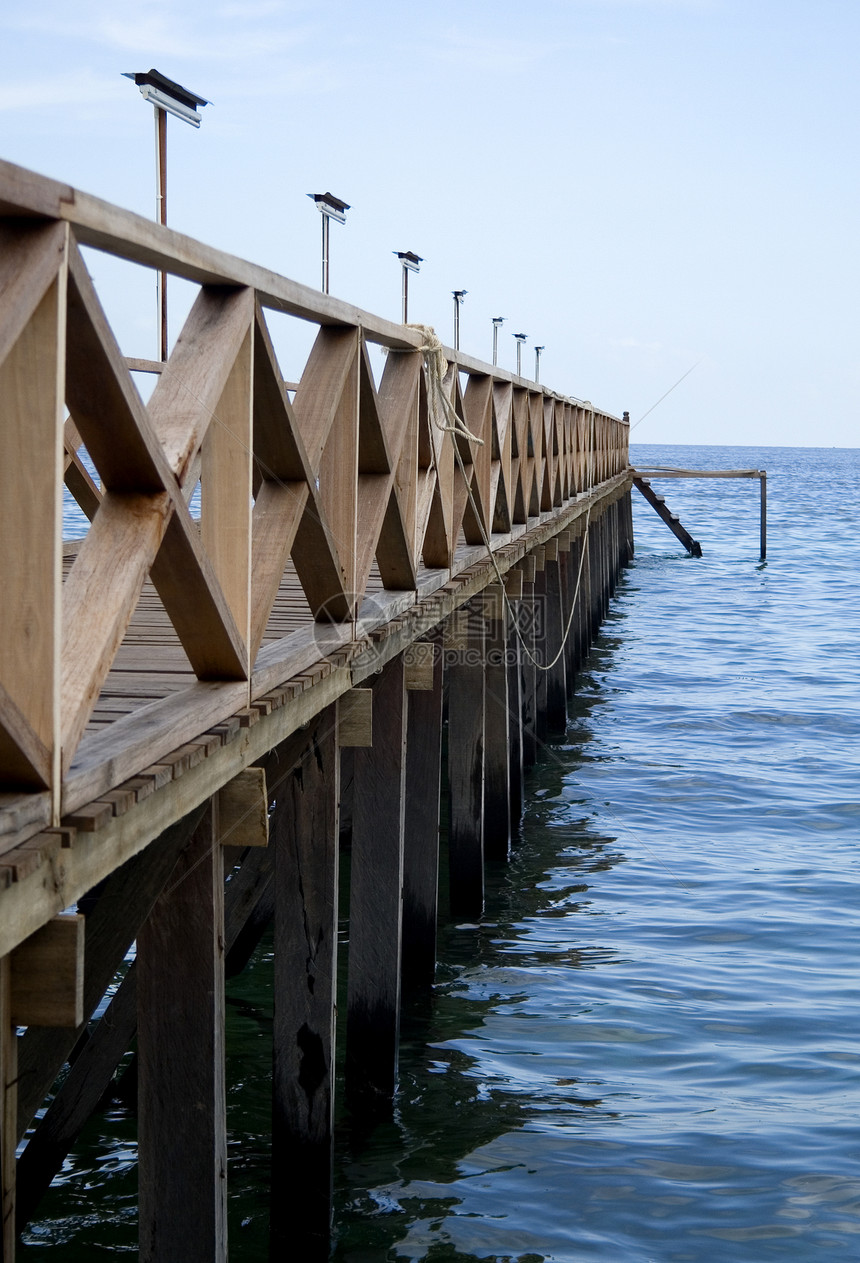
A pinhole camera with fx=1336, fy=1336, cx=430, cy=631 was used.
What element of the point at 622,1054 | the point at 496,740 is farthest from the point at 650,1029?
the point at 496,740

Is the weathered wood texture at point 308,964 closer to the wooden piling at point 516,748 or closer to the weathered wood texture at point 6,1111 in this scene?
the weathered wood texture at point 6,1111

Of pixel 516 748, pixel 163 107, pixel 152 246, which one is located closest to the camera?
pixel 152 246

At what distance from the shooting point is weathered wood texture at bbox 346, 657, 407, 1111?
213 inches

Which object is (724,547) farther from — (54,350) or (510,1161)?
(54,350)

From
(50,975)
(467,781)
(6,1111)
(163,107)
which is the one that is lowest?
(467,781)

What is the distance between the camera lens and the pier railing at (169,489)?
1.85 meters

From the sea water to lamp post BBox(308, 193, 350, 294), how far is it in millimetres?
3206

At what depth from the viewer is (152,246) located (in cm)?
226

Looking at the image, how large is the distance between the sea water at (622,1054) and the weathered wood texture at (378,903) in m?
0.22

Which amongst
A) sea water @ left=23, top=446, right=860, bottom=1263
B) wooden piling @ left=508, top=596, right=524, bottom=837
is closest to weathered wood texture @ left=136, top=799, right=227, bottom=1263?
sea water @ left=23, top=446, right=860, bottom=1263

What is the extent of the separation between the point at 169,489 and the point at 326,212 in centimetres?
257

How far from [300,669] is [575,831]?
6.19 m

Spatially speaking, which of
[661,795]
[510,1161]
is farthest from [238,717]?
[661,795]

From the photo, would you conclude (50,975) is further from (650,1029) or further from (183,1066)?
(650,1029)
